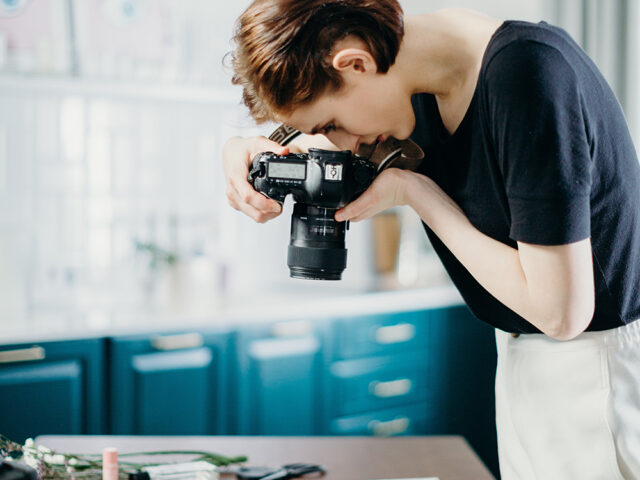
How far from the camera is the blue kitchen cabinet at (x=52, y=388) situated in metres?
2.07

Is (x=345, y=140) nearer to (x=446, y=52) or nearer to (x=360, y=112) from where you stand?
(x=360, y=112)

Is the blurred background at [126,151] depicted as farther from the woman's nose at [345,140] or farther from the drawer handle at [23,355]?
the woman's nose at [345,140]

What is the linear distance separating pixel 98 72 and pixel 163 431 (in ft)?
4.22

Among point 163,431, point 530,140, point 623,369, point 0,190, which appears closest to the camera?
point 530,140

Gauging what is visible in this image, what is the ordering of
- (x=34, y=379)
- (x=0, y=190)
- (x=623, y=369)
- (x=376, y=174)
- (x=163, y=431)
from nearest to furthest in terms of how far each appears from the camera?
(x=623, y=369), (x=376, y=174), (x=34, y=379), (x=163, y=431), (x=0, y=190)

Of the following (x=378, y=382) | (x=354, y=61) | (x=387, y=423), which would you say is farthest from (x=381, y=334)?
(x=354, y=61)

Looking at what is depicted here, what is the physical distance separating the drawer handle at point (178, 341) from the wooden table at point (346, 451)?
102 centimetres

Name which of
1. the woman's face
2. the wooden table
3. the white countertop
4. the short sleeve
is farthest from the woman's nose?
the white countertop

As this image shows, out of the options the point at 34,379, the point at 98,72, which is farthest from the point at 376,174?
the point at 98,72

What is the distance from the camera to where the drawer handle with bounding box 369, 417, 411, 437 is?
2.73 metres

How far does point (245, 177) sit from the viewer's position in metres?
1.06

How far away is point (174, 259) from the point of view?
255 centimetres

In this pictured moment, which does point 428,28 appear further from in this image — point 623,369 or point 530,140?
point 623,369

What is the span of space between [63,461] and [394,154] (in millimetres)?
638
